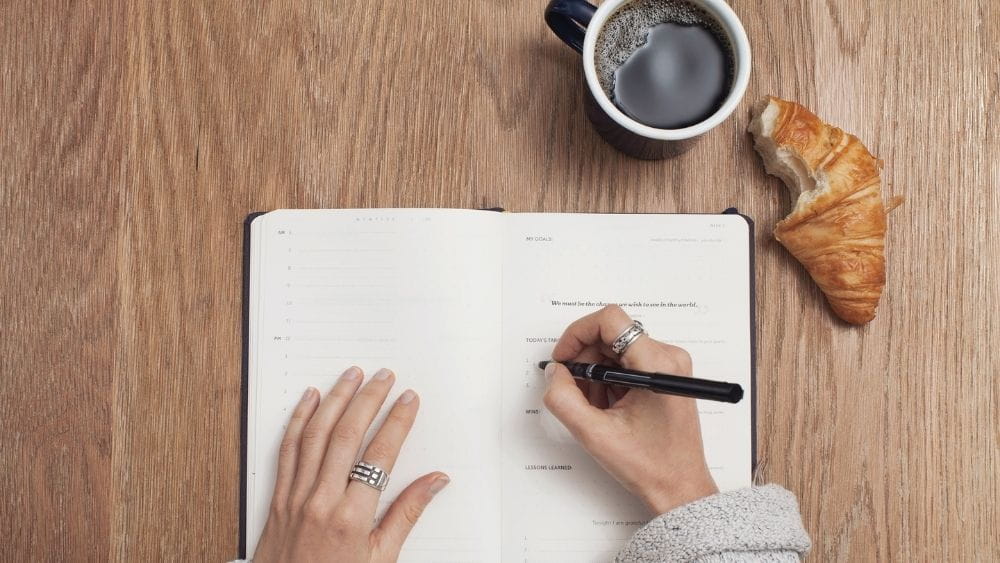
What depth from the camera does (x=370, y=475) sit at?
0.66 m

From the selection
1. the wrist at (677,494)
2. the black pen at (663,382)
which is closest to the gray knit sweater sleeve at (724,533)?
the wrist at (677,494)

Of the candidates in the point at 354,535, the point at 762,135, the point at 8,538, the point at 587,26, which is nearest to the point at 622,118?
the point at 587,26

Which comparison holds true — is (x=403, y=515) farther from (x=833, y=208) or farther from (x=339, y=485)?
(x=833, y=208)

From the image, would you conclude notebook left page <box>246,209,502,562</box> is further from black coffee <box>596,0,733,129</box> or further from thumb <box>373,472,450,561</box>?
black coffee <box>596,0,733,129</box>

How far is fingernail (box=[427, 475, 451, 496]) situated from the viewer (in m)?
0.68

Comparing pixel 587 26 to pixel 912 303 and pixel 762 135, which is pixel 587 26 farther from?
pixel 912 303

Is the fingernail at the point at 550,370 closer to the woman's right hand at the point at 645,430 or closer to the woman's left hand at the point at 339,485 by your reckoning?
the woman's right hand at the point at 645,430

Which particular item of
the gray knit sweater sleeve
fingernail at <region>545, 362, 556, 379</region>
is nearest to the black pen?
fingernail at <region>545, 362, 556, 379</region>

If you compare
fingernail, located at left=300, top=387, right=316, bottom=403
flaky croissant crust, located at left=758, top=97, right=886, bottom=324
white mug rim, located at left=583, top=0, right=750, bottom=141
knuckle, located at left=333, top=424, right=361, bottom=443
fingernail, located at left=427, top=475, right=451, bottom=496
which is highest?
white mug rim, located at left=583, top=0, right=750, bottom=141

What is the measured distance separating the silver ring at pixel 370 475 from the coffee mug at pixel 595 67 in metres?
0.41

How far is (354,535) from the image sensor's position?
2.12 feet

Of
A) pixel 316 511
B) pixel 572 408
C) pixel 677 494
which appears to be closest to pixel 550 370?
pixel 572 408

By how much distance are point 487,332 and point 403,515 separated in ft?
0.67

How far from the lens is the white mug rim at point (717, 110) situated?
0.59 metres
